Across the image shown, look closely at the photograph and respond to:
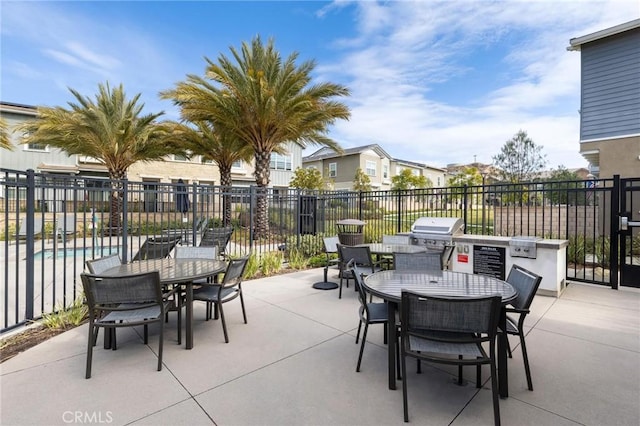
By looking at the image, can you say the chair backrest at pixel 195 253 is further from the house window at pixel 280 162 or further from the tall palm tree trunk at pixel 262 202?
the house window at pixel 280 162

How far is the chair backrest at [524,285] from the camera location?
2582 mm

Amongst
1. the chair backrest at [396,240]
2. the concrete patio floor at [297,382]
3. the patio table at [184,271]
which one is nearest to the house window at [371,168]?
the chair backrest at [396,240]

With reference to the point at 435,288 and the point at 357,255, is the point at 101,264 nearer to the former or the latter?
the point at 357,255

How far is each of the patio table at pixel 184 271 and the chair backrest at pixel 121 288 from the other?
1.03 feet

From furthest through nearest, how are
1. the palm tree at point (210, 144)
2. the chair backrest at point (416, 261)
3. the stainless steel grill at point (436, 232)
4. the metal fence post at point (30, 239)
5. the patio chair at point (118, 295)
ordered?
the palm tree at point (210, 144), the stainless steel grill at point (436, 232), the chair backrest at point (416, 261), the metal fence post at point (30, 239), the patio chair at point (118, 295)

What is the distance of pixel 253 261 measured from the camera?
278 inches

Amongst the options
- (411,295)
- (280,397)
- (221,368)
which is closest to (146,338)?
(221,368)

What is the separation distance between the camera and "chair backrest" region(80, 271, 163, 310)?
9.27 ft

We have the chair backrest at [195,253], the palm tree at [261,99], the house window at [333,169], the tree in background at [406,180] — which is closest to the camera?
the chair backrest at [195,253]

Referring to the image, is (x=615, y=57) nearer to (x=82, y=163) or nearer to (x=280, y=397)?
(x=280, y=397)

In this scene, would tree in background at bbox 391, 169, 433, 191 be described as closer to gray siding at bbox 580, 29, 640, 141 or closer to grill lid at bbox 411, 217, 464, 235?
gray siding at bbox 580, 29, 640, 141

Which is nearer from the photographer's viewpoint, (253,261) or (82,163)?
(253,261)

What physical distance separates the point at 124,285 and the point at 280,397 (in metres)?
1.79

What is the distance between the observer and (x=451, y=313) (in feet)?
7.16
